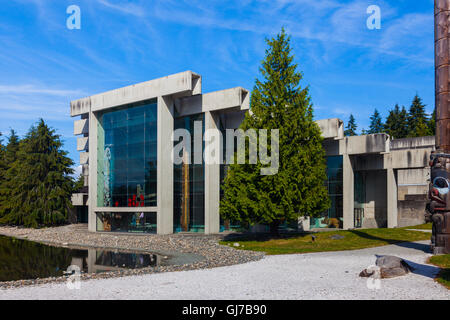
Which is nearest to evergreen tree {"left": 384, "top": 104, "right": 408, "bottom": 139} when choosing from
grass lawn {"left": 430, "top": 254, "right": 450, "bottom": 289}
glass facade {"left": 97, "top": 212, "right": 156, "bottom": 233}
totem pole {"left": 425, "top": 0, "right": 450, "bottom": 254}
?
glass facade {"left": 97, "top": 212, "right": 156, "bottom": 233}

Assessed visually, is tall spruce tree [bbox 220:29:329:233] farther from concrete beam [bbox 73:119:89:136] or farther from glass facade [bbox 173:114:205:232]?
concrete beam [bbox 73:119:89:136]

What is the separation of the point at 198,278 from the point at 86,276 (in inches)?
174

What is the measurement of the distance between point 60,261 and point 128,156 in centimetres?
1604


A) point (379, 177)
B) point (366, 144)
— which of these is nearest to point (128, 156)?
point (366, 144)

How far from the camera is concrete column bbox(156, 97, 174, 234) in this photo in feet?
103

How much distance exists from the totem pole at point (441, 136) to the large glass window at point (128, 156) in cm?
2124

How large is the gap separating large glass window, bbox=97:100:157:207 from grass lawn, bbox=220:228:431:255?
11.4m

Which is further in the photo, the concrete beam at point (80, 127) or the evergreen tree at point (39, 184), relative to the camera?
the concrete beam at point (80, 127)

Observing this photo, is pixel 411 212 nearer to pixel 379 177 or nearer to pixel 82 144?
pixel 379 177

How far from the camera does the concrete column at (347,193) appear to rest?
36.0m

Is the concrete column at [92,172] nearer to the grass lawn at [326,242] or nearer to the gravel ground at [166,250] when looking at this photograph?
the gravel ground at [166,250]

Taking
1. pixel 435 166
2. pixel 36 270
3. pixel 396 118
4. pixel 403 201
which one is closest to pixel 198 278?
pixel 36 270

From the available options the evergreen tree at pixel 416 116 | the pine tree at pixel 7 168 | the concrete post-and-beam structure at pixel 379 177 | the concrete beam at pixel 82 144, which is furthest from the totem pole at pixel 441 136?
the evergreen tree at pixel 416 116

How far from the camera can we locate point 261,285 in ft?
37.3
